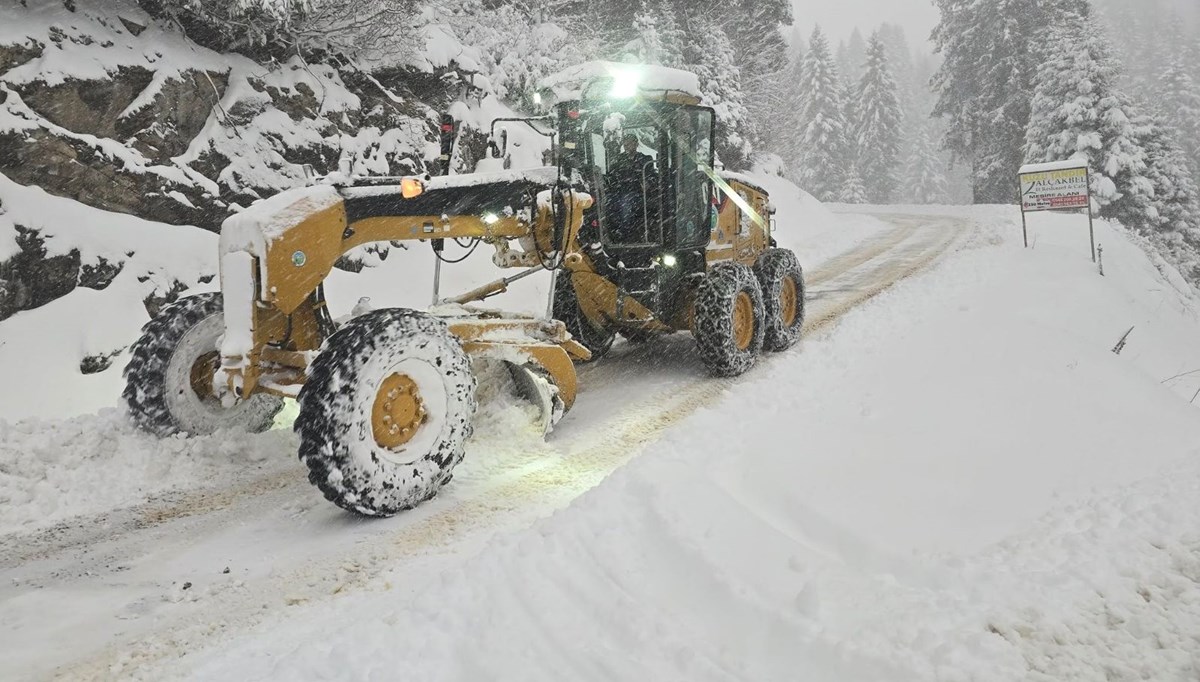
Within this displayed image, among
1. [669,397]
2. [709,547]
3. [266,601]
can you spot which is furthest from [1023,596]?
[669,397]

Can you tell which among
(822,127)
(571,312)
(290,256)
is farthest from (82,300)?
(822,127)

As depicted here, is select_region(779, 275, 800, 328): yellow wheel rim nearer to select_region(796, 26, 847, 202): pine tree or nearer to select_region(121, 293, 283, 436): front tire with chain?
select_region(121, 293, 283, 436): front tire with chain

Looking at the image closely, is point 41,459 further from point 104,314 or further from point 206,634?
point 104,314

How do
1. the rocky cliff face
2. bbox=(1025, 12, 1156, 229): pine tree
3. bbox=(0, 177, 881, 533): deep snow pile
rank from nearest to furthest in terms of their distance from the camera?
bbox=(0, 177, 881, 533): deep snow pile, the rocky cliff face, bbox=(1025, 12, 1156, 229): pine tree

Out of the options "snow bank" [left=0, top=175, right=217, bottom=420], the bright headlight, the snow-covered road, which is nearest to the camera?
the snow-covered road

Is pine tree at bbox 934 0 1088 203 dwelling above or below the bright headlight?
above

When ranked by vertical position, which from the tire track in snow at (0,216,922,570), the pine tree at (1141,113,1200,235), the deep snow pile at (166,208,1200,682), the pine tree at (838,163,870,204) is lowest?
the deep snow pile at (166,208,1200,682)

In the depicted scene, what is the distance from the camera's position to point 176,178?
8141mm

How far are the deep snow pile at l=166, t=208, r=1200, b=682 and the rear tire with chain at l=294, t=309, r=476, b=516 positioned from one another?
28.5 inches

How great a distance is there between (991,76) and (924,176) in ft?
76.3

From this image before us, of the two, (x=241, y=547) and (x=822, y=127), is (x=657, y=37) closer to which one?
(x=241, y=547)

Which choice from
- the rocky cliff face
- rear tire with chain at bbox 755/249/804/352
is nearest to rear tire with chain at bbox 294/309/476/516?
rear tire with chain at bbox 755/249/804/352

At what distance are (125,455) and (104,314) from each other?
11.2 feet

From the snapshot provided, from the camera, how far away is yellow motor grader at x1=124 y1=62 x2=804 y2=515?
384 centimetres
